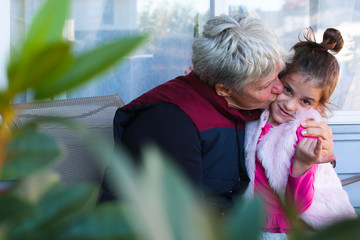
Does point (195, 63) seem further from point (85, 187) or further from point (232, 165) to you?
point (85, 187)

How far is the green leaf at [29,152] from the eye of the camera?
0.30m

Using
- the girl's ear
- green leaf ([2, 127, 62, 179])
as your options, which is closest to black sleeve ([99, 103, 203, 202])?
the girl's ear

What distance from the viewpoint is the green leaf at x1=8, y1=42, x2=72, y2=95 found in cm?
26

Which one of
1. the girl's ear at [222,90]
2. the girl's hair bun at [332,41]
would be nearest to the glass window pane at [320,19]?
the girl's hair bun at [332,41]

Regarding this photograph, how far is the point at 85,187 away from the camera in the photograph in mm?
292

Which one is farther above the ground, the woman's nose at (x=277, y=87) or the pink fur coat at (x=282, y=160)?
the woman's nose at (x=277, y=87)

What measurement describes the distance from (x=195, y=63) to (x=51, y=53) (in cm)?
182

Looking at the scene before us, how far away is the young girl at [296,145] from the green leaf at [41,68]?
1798mm

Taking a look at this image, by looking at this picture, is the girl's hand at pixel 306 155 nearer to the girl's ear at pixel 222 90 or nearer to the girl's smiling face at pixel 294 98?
the girl's smiling face at pixel 294 98

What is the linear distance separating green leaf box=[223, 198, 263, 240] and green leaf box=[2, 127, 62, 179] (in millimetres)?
125

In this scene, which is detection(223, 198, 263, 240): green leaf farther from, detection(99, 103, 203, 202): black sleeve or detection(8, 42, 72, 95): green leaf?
detection(99, 103, 203, 202): black sleeve

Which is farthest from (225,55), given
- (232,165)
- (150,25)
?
(150,25)

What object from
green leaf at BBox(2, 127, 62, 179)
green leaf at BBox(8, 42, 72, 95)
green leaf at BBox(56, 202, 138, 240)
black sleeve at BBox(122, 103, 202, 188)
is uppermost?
green leaf at BBox(8, 42, 72, 95)

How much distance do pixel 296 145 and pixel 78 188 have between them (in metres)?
1.88
